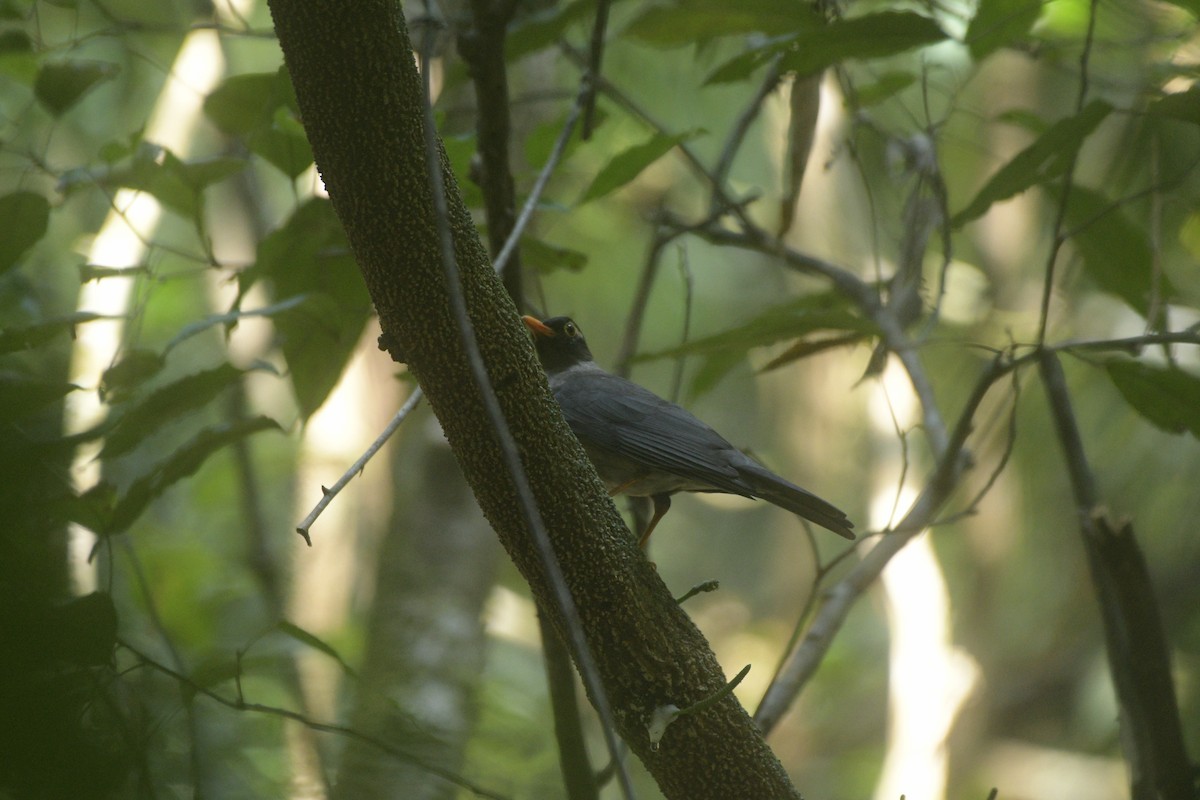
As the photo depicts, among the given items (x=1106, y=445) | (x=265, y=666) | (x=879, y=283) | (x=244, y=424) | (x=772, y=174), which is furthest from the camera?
(x=772, y=174)

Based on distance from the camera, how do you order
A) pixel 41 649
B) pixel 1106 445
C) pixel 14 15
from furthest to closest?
pixel 1106 445, pixel 14 15, pixel 41 649

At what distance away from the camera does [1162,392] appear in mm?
2504

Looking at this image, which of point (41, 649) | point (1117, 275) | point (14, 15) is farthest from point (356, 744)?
point (1117, 275)

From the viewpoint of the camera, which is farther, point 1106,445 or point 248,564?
point 1106,445

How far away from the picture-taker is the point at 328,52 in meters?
1.61

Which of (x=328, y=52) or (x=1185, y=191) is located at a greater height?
(x=1185, y=191)

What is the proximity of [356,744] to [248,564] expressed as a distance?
1.41 metres

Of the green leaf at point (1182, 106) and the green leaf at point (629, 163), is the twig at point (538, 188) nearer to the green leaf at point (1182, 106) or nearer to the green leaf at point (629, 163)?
the green leaf at point (629, 163)

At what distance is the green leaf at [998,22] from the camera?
258 cm

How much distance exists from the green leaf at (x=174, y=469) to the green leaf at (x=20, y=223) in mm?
560

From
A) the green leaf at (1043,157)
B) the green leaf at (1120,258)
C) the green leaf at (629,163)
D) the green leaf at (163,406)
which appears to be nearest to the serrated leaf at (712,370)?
the green leaf at (629,163)

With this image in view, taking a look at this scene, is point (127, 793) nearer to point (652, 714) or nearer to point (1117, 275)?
point (652, 714)

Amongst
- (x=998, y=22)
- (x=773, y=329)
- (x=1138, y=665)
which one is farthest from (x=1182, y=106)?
(x=1138, y=665)

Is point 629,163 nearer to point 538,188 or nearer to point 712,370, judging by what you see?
point 538,188
